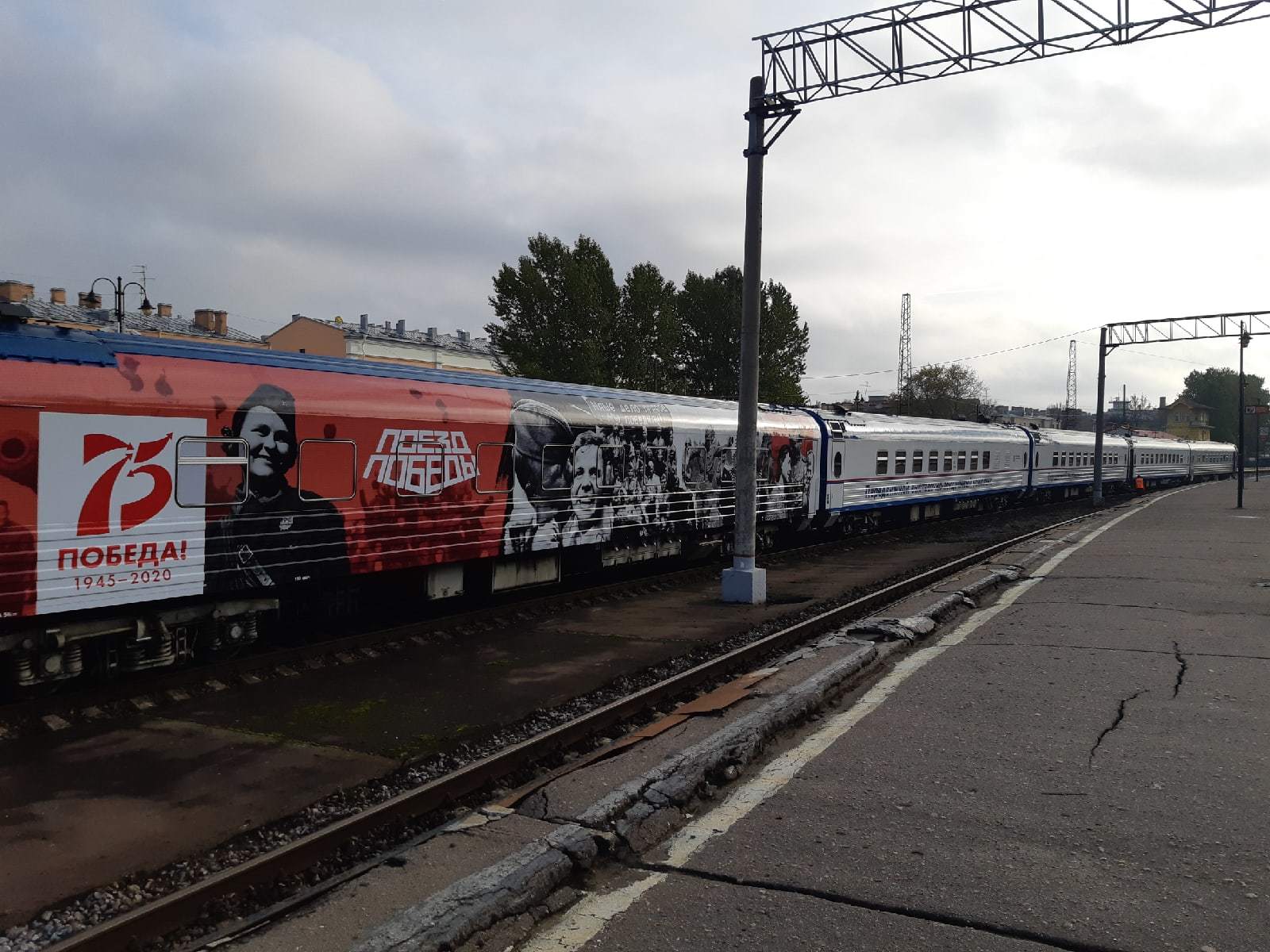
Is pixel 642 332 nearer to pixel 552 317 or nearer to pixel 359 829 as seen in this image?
pixel 552 317

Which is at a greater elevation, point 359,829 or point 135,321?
point 135,321

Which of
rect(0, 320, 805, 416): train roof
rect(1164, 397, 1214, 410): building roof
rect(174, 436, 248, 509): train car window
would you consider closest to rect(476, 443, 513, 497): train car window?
rect(0, 320, 805, 416): train roof

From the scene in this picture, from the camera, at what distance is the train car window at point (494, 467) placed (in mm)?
10445

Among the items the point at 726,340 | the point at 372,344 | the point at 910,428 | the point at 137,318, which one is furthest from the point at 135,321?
the point at 910,428

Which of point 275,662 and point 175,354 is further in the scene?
point 275,662

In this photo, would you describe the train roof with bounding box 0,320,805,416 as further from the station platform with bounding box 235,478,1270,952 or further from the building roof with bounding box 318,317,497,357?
the building roof with bounding box 318,317,497,357

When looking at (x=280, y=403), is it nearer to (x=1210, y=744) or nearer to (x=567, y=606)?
(x=567, y=606)

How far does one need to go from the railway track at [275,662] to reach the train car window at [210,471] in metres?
1.42

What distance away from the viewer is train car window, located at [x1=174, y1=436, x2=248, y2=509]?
7.45 metres

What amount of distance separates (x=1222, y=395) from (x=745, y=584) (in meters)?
158

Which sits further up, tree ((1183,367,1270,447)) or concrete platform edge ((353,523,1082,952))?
tree ((1183,367,1270,447))

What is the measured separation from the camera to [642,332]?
47812mm

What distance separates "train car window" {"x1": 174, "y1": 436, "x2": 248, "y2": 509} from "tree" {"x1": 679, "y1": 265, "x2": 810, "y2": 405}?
47168 millimetres

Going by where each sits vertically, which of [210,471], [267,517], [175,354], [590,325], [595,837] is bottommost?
[595,837]
